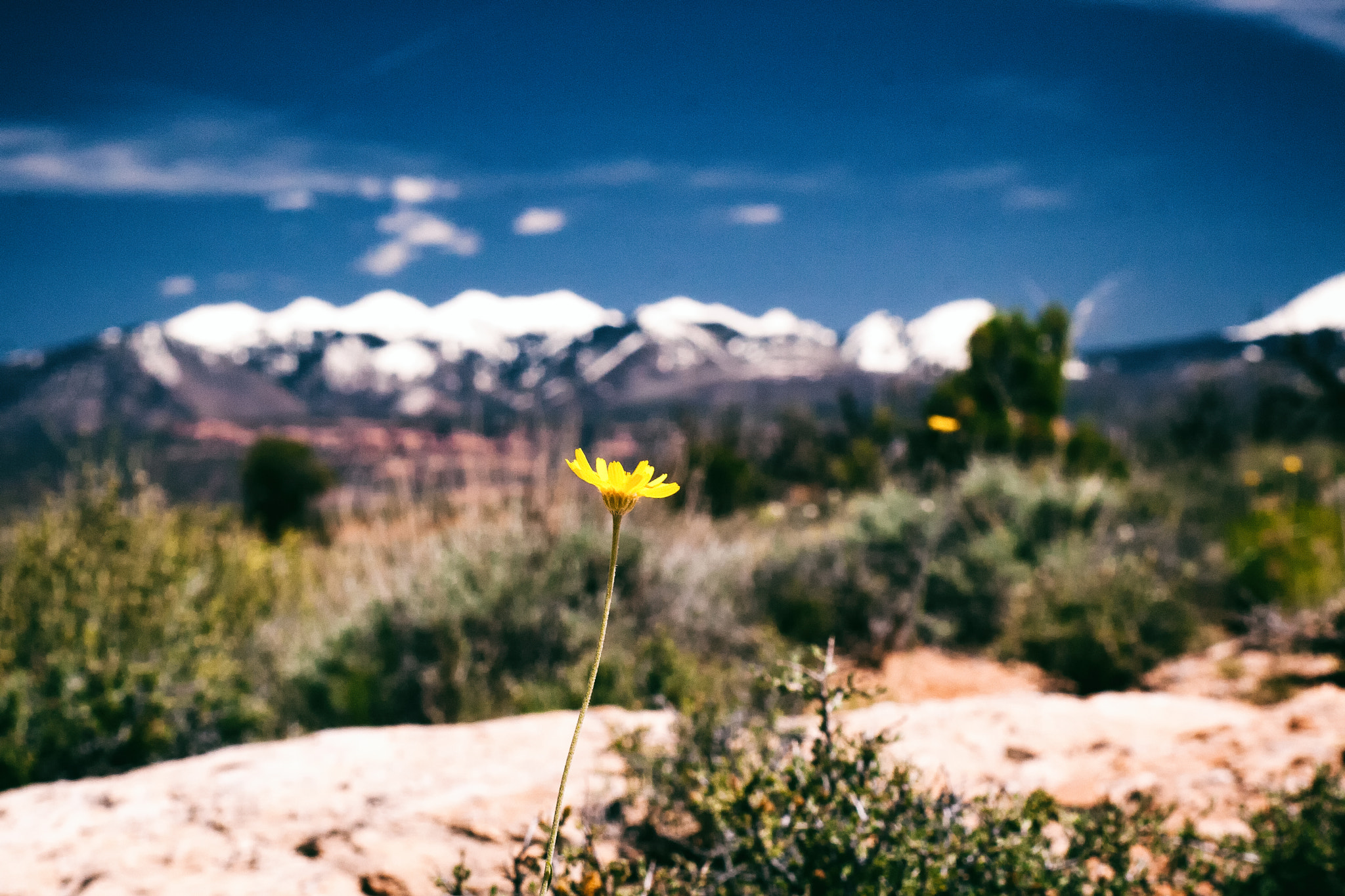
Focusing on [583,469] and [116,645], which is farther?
[116,645]

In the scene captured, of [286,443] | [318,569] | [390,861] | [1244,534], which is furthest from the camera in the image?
[286,443]

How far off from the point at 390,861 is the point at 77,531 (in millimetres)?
4407

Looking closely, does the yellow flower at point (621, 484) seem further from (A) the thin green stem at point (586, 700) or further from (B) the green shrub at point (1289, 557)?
(B) the green shrub at point (1289, 557)

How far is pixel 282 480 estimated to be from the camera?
25.9m

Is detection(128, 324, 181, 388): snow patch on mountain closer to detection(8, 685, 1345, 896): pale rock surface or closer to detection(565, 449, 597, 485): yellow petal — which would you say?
detection(8, 685, 1345, 896): pale rock surface

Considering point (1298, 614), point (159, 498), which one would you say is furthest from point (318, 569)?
point (1298, 614)

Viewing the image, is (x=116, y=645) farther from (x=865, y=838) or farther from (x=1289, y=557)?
(x=1289, y=557)

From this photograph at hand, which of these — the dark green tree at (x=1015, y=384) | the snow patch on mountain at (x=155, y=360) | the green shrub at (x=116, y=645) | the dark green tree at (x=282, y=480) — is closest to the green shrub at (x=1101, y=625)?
the green shrub at (x=116, y=645)

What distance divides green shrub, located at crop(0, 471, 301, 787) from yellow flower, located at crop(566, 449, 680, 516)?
115 inches

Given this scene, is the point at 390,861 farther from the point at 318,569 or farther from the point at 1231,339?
the point at 1231,339

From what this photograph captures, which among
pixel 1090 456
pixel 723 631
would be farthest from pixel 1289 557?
pixel 1090 456

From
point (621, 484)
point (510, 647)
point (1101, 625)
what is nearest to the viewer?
point (621, 484)

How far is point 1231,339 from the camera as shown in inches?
6452

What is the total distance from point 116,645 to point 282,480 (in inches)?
968
